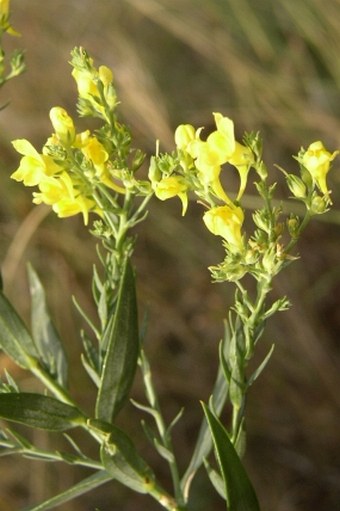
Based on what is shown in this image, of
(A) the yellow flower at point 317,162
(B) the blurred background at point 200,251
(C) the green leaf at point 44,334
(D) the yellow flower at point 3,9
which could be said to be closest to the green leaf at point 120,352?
(C) the green leaf at point 44,334

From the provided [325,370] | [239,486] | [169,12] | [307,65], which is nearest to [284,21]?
[307,65]

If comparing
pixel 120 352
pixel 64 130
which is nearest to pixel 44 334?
pixel 120 352

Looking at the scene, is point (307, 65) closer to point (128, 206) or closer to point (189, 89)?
point (189, 89)

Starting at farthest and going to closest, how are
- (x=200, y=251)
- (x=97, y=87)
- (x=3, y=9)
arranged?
1. (x=200, y=251)
2. (x=3, y=9)
3. (x=97, y=87)

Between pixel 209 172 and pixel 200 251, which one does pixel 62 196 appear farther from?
pixel 200 251

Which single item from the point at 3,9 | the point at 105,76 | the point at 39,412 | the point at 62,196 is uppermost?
the point at 3,9
